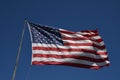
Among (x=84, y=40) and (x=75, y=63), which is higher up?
(x=84, y=40)

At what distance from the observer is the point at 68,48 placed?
27.3 m

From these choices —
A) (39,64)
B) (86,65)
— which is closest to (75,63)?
(86,65)

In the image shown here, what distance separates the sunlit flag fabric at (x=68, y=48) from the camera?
26125 mm

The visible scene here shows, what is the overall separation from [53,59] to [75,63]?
1.53 metres

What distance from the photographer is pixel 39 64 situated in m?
25.3

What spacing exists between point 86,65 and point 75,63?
2.39ft

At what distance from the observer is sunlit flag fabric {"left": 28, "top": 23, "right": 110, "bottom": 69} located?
26.1m

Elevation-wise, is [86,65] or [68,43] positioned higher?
[68,43]

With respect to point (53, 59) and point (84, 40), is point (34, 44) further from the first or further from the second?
point (84, 40)

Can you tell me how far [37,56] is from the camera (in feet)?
84.4

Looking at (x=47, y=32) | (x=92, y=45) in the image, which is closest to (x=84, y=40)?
(x=92, y=45)

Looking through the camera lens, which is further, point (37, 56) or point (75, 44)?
point (75, 44)

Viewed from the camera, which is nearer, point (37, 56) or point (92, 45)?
point (37, 56)

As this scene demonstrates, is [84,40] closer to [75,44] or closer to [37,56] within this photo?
[75,44]
